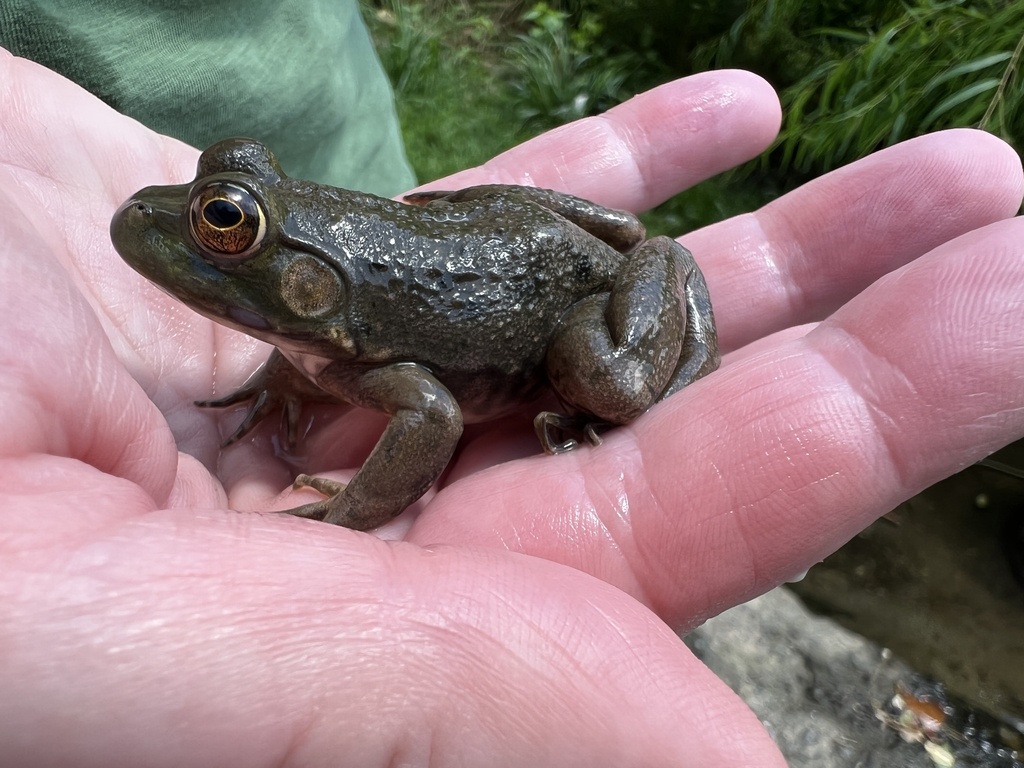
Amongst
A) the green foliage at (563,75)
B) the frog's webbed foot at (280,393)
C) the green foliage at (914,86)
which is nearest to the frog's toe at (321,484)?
the frog's webbed foot at (280,393)

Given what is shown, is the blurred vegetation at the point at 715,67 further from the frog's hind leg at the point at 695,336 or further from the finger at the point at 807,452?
the finger at the point at 807,452

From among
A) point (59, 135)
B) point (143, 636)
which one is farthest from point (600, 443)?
point (59, 135)

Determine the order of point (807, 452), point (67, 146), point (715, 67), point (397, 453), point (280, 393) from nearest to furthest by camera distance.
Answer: point (807, 452) < point (397, 453) < point (67, 146) < point (280, 393) < point (715, 67)

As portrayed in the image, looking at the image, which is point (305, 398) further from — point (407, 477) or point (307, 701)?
point (307, 701)

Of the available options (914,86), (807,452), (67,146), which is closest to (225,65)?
(67,146)

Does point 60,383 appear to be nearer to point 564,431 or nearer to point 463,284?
point 463,284

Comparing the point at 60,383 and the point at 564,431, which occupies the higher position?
the point at 60,383

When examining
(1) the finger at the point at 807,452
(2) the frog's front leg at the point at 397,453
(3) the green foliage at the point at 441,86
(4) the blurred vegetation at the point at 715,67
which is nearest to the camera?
(1) the finger at the point at 807,452
